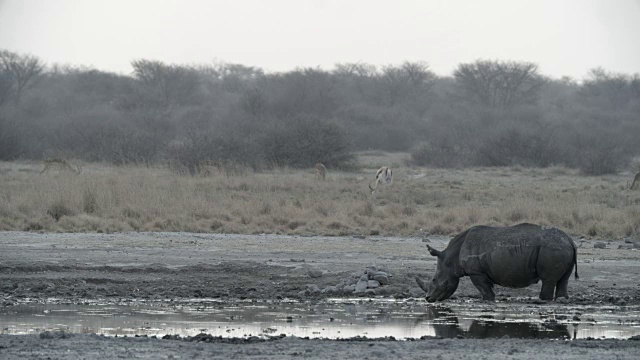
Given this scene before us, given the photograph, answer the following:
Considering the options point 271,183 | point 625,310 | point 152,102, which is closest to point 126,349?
point 625,310

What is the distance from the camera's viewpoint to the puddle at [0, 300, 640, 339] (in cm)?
1020

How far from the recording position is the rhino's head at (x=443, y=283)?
41.5ft

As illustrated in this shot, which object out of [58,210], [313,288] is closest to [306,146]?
[58,210]

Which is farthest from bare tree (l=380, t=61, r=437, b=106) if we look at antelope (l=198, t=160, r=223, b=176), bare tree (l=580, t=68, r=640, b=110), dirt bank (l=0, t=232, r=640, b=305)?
dirt bank (l=0, t=232, r=640, b=305)

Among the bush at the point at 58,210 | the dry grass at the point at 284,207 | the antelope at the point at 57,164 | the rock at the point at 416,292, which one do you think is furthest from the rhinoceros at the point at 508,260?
the antelope at the point at 57,164

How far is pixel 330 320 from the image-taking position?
11000mm

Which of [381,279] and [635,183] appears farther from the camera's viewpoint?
[635,183]

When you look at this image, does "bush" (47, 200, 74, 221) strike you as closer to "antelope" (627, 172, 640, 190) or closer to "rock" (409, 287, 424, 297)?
"rock" (409, 287, 424, 297)

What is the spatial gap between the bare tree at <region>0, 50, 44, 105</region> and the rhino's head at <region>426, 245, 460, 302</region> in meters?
66.5

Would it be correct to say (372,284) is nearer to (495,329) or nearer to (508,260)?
(508,260)

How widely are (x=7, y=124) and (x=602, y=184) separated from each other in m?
26.7

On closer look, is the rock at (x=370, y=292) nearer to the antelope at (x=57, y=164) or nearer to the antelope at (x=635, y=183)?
the antelope at (x=635, y=183)

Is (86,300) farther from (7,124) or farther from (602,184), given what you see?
(7,124)

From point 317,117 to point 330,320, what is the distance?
1365 inches
